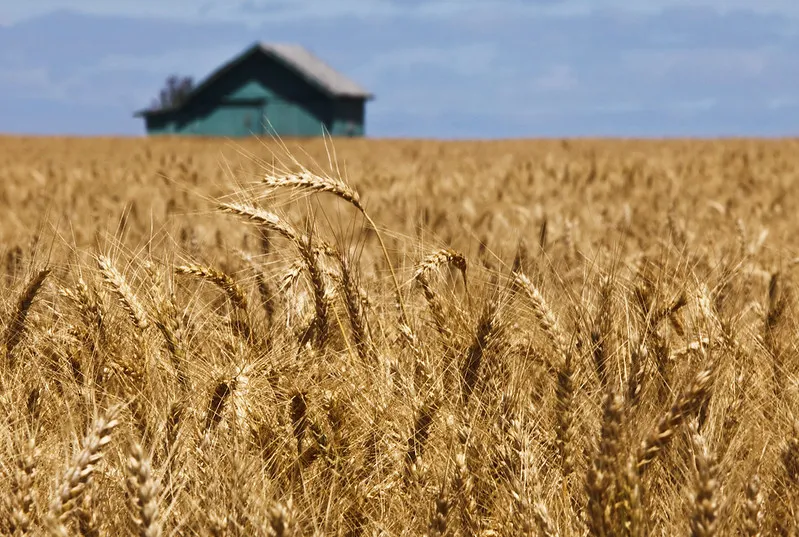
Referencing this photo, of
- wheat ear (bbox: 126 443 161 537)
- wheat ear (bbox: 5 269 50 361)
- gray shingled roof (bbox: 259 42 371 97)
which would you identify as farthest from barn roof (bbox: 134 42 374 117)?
wheat ear (bbox: 126 443 161 537)

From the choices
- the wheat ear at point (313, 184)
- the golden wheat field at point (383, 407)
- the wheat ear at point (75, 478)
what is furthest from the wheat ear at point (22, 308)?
the wheat ear at point (75, 478)

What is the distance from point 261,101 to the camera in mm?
36125

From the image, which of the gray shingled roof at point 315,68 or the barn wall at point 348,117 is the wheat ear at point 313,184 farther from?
the gray shingled roof at point 315,68

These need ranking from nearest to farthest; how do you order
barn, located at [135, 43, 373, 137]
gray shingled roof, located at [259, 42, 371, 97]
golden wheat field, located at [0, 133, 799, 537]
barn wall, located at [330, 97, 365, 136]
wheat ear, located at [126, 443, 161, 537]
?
1. wheat ear, located at [126, 443, 161, 537]
2. golden wheat field, located at [0, 133, 799, 537]
3. barn, located at [135, 43, 373, 137]
4. barn wall, located at [330, 97, 365, 136]
5. gray shingled roof, located at [259, 42, 371, 97]

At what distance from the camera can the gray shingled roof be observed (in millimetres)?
36528

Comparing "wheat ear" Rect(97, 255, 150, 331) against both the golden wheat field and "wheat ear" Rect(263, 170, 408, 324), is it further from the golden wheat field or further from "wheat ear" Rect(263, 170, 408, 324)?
"wheat ear" Rect(263, 170, 408, 324)

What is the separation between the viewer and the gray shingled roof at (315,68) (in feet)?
120

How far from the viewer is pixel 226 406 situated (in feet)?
6.15

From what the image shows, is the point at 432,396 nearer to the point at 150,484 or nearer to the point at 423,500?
the point at 423,500

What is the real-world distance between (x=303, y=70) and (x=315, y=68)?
2107mm

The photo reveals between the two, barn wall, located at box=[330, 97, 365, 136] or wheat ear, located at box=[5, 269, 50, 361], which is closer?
wheat ear, located at box=[5, 269, 50, 361]

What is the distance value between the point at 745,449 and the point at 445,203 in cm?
490

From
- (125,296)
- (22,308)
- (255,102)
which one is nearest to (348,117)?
(255,102)

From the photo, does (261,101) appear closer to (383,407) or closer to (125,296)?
(125,296)
